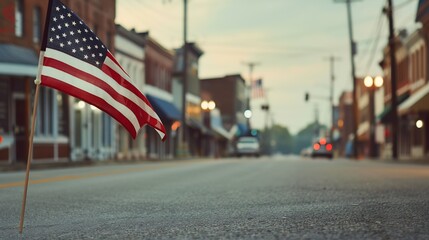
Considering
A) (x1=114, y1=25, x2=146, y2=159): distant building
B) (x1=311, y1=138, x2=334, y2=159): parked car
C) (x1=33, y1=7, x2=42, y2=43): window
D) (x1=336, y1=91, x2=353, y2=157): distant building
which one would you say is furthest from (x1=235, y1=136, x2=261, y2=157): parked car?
(x1=336, y1=91, x2=353, y2=157): distant building

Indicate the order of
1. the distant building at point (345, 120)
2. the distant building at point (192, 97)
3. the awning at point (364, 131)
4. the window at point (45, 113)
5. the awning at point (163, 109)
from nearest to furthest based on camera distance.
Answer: the window at point (45, 113)
the awning at point (163, 109)
the distant building at point (192, 97)
the awning at point (364, 131)
the distant building at point (345, 120)

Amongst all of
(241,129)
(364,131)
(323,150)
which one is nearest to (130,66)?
(323,150)

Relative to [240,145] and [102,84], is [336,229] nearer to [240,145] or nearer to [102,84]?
[102,84]

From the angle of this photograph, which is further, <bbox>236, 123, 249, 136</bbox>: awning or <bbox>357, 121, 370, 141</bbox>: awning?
<bbox>236, 123, 249, 136</bbox>: awning

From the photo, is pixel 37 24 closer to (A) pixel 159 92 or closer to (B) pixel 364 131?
(A) pixel 159 92

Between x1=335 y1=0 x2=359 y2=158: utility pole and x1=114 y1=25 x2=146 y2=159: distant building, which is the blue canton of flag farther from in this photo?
x1=335 y1=0 x2=359 y2=158: utility pole

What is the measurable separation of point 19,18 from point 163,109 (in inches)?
753

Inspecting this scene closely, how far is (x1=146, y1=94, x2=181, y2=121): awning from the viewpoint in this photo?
141 ft

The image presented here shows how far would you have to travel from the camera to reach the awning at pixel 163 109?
42.8m

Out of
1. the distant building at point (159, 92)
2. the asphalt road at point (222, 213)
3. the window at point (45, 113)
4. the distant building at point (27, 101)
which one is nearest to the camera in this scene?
the asphalt road at point (222, 213)

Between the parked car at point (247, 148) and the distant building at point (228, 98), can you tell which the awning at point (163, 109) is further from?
the distant building at point (228, 98)

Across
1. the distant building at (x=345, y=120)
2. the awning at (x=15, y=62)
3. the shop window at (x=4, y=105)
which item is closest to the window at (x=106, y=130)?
the shop window at (x=4, y=105)

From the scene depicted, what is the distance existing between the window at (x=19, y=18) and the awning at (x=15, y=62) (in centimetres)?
121

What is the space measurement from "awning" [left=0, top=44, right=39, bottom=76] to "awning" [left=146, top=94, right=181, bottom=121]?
57.8 ft
